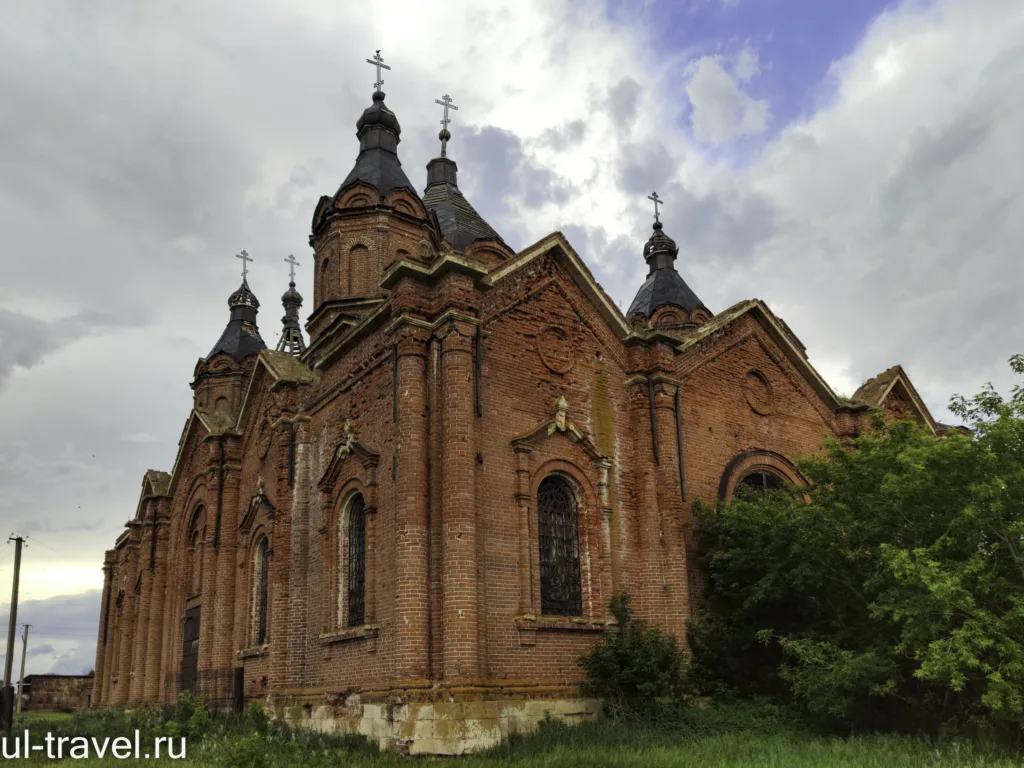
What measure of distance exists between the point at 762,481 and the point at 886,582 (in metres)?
5.50

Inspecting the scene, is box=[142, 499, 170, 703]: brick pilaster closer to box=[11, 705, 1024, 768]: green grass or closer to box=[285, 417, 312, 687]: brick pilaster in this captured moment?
box=[285, 417, 312, 687]: brick pilaster

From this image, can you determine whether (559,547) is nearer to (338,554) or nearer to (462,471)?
(462,471)

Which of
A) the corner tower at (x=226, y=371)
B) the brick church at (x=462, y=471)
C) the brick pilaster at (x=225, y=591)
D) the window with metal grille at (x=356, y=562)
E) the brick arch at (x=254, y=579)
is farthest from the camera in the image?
the corner tower at (x=226, y=371)

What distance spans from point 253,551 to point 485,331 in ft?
31.2

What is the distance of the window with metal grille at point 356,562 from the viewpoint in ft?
49.8

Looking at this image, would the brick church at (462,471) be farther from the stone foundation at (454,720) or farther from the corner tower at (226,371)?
the corner tower at (226,371)

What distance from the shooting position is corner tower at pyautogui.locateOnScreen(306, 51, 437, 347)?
21.9 metres

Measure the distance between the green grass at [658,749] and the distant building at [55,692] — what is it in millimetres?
39350

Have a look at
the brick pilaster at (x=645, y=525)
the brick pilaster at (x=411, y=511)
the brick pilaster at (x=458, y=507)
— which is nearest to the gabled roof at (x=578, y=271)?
the brick pilaster at (x=645, y=525)

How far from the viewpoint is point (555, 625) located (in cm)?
1373

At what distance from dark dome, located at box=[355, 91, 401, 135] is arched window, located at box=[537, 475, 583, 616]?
13.2 meters

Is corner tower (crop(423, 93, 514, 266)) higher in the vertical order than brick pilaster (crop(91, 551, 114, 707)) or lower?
higher

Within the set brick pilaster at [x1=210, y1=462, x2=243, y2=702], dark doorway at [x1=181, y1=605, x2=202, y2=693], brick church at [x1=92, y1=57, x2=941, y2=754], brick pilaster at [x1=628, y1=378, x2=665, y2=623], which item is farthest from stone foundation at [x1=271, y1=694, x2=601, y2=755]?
dark doorway at [x1=181, y1=605, x2=202, y2=693]

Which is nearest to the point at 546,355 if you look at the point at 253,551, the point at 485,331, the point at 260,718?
the point at 485,331
